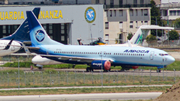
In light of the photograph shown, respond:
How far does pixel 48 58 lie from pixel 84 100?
2751cm

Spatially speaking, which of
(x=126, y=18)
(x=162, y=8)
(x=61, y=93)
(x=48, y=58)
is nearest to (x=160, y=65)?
(x=48, y=58)

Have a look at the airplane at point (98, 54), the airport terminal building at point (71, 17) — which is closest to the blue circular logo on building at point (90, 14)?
the airport terminal building at point (71, 17)

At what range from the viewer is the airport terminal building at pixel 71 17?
276 feet

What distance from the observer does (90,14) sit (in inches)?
3469

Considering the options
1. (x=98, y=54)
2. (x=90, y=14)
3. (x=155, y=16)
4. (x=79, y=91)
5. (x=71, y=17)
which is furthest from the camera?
(x=155, y=16)

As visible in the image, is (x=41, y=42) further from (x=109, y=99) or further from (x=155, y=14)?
(x=155, y=14)

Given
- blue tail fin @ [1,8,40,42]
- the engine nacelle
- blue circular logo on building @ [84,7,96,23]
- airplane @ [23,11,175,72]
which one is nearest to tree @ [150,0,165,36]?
blue circular logo on building @ [84,7,96,23]

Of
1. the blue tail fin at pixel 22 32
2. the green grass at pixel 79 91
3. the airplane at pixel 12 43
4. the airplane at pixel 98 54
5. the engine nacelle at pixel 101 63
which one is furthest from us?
the blue tail fin at pixel 22 32

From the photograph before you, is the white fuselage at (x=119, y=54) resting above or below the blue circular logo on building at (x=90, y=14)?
below

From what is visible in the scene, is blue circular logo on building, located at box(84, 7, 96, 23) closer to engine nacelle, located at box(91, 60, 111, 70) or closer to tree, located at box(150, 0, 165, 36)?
engine nacelle, located at box(91, 60, 111, 70)

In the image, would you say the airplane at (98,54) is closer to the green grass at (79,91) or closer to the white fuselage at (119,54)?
the white fuselage at (119,54)

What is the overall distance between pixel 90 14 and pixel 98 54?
31.6 metres

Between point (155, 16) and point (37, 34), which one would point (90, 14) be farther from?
point (155, 16)

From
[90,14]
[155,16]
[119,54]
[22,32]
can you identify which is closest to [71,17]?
[90,14]
